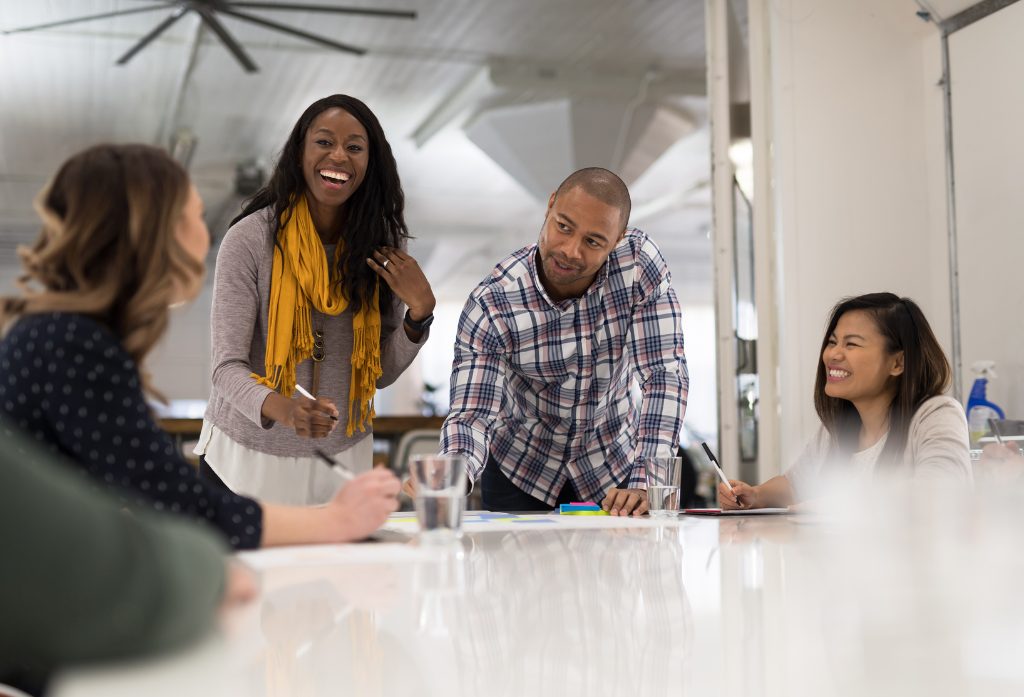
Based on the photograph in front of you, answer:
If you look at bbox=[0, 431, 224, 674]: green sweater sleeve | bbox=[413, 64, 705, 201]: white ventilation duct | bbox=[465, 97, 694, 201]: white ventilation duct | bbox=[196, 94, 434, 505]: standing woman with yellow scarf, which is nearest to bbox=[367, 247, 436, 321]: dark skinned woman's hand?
bbox=[196, 94, 434, 505]: standing woman with yellow scarf

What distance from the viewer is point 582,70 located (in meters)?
6.15

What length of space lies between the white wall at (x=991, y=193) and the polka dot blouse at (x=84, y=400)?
2580mm

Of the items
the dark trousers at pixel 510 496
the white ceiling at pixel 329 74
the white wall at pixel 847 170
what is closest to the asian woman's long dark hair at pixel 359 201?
the dark trousers at pixel 510 496

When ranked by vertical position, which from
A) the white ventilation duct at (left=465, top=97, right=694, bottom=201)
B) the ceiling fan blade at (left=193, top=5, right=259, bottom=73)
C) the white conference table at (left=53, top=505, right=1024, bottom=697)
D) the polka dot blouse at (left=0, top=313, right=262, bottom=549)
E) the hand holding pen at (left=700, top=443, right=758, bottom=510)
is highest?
the white ventilation duct at (left=465, top=97, right=694, bottom=201)

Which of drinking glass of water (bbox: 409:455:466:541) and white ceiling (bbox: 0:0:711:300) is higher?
white ceiling (bbox: 0:0:711:300)

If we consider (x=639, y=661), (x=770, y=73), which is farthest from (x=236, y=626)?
(x=770, y=73)

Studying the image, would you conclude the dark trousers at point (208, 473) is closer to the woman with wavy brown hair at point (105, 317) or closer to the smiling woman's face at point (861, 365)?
the woman with wavy brown hair at point (105, 317)

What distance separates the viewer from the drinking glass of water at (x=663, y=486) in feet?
5.24

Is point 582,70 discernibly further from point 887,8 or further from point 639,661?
point 639,661

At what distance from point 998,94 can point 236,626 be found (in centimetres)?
294

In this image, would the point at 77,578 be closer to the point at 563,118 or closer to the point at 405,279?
the point at 405,279

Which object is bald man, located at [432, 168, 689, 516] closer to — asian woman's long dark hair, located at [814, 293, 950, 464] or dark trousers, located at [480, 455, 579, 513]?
dark trousers, located at [480, 455, 579, 513]

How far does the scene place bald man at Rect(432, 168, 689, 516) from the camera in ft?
6.43

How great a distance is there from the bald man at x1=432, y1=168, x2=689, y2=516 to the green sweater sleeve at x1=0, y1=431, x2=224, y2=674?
4.42ft
